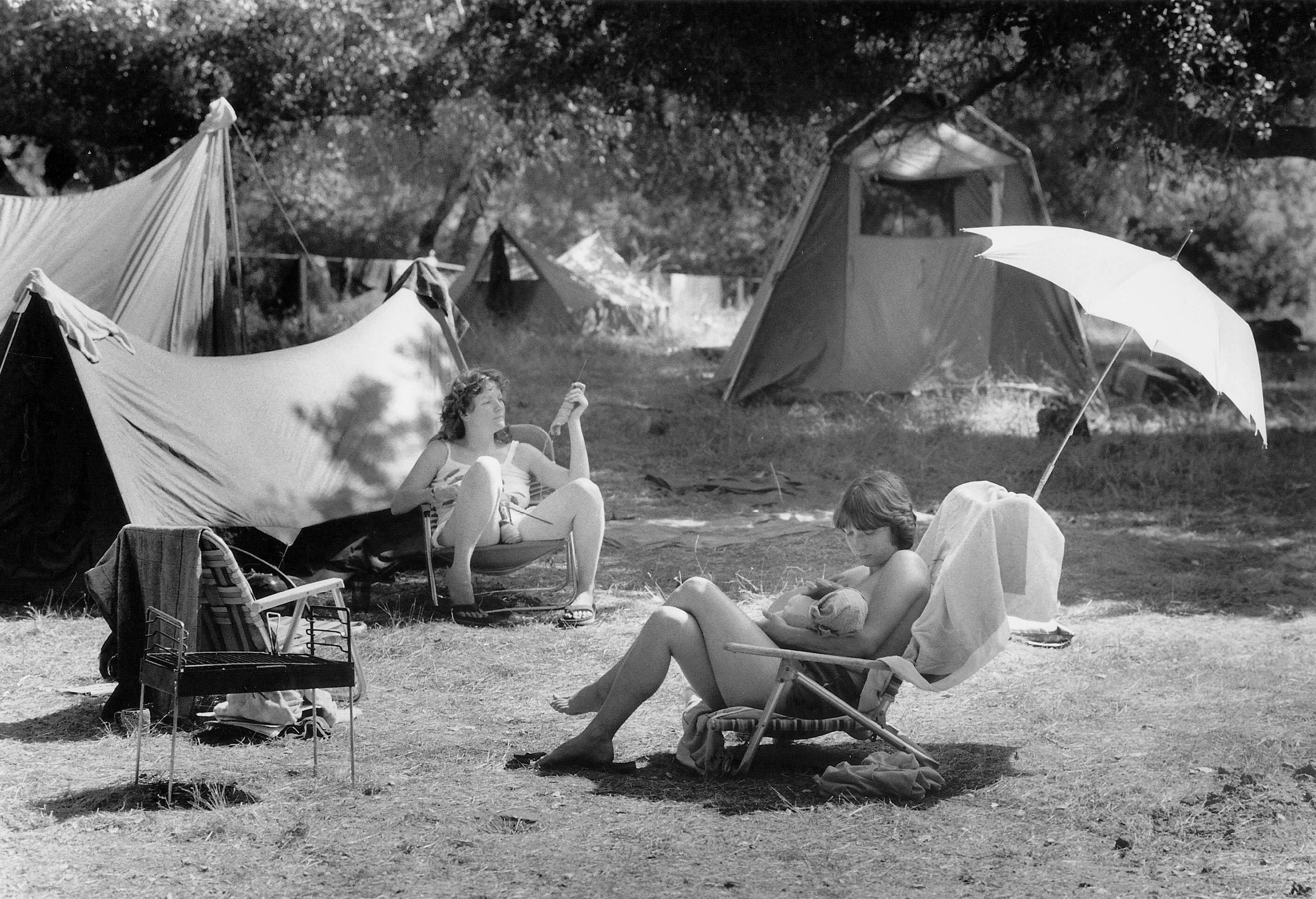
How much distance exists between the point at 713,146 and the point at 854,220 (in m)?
3.80

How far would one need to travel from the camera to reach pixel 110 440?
496 cm

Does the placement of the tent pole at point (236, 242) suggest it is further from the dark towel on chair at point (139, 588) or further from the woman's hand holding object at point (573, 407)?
the dark towel on chair at point (139, 588)

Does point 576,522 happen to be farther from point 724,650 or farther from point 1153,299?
point 1153,299

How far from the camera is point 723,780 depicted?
340 cm

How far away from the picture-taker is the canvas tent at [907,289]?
10266 mm

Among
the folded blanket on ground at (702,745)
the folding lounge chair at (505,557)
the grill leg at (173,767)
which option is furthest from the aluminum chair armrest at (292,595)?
the folding lounge chair at (505,557)

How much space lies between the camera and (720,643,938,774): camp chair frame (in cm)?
320

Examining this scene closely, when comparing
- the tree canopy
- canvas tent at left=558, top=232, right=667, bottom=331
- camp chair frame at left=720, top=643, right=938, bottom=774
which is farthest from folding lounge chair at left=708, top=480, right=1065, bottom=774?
canvas tent at left=558, top=232, right=667, bottom=331

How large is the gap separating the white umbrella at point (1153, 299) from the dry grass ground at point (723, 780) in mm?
1003

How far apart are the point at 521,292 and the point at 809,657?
12409 mm

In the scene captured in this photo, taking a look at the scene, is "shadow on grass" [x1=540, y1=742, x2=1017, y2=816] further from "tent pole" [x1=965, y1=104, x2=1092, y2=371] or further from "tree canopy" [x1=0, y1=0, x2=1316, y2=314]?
"tent pole" [x1=965, y1=104, x2=1092, y2=371]

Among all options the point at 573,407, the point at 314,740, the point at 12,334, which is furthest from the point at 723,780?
the point at 12,334

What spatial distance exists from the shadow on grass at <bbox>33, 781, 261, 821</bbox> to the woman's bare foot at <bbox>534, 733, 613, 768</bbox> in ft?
2.37

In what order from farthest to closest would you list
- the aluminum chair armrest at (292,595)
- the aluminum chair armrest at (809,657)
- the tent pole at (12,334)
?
the tent pole at (12,334) < the aluminum chair armrest at (292,595) < the aluminum chair armrest at (809,657)
